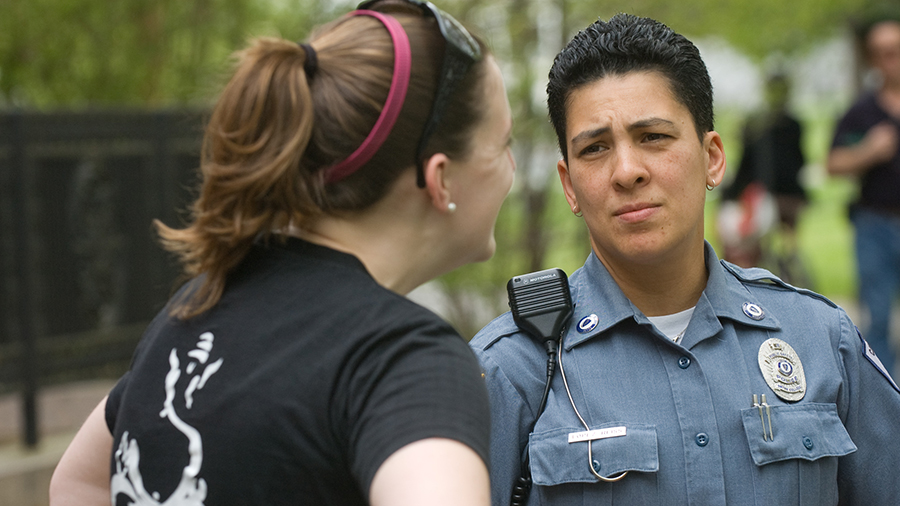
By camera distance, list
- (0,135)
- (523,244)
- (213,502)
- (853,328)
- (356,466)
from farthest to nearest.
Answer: (523,244) → (0,135) → (853,328) → (213,502) → (356,466)

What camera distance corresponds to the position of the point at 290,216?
5.61 feet

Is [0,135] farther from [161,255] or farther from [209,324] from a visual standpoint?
[209,324]

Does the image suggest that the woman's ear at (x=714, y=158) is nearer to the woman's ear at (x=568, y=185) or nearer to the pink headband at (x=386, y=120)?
the woman's ear at (x=568, y=185)

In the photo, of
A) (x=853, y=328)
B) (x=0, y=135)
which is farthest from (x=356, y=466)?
(x=0, y=135)

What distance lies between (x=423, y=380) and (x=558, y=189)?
6238 millimetres

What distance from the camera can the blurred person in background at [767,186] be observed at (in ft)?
27.3

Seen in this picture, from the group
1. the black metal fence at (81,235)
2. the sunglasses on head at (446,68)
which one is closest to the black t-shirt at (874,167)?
the black metal fence at (81,235)

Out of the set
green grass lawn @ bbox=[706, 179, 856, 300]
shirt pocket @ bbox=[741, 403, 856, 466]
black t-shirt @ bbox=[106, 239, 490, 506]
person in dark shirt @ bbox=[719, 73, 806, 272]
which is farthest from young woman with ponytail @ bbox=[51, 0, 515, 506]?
green grass lawn @ bbox=[706, 179, 856, 300]

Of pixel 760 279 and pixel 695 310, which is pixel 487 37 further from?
pixel 695 310

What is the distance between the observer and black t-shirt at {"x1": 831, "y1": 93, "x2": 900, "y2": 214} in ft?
20.8

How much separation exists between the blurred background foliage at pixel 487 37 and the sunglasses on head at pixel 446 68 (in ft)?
16.6

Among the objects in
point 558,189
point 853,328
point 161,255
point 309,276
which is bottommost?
point 161,255

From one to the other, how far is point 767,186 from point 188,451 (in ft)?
25.8

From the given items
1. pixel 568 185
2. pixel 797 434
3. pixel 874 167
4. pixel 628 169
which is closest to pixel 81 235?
pixel 874 167
